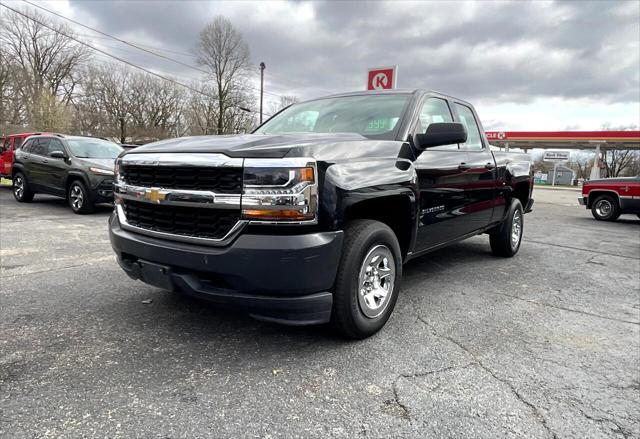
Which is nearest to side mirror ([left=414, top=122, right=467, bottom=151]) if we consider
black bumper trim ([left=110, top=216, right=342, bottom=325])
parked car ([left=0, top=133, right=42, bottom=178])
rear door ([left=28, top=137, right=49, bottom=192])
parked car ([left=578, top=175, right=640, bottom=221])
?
black bumper trim ([left=110, top=216, right=342, bottom=325])

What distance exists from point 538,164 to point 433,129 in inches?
3767

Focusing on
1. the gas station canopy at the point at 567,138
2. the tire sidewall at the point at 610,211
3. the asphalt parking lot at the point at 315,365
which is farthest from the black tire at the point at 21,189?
the gas station canopy at the point at 567,138

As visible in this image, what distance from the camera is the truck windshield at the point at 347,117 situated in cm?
354

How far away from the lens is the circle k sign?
889 centimetres

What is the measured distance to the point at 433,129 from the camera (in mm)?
3318

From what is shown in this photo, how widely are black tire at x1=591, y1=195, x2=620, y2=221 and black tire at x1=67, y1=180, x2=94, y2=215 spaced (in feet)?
42.6

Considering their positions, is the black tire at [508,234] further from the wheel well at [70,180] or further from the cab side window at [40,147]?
the cab side window at [40,147]

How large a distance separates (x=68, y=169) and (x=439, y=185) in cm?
834

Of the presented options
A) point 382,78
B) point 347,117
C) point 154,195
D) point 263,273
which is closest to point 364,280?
point 263,273

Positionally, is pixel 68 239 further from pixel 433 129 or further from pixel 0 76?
pixel 0 76

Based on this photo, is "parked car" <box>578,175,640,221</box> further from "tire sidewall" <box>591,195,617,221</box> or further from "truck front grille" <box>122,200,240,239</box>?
"truck front grille" <box>122,200,240,239</box>

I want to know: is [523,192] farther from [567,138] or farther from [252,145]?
[567,138]

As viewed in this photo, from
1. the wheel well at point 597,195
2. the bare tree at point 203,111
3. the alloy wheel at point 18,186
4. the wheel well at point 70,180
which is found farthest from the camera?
the bare tree at point 203,111

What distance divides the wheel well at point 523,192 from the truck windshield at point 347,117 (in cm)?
308
